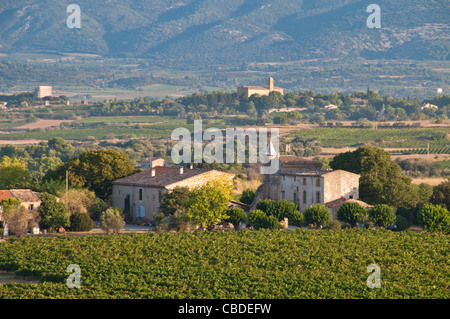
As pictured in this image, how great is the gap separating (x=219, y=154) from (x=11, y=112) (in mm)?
88483

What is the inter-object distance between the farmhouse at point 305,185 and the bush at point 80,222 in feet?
43.9

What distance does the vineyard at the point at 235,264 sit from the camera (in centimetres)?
3928

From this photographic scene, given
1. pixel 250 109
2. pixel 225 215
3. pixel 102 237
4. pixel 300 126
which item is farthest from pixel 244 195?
pixel 250 109

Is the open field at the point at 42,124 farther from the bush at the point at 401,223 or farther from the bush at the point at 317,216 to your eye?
the bush at the point at 401,223

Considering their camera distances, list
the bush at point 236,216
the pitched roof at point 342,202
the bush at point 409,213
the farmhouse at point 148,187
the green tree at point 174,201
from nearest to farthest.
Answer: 1. the bush at point 236,216
2. the green tree at point 174,201
3. the pitched roof at point 342,202
4. the bush at point 409,213
5. the farmhouse at point 148,187

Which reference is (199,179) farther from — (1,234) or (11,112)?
(11,112)

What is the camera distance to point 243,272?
44.1 meters

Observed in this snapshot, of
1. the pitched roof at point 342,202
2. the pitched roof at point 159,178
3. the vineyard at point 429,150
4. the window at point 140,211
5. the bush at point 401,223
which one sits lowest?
the bush at point 401,223

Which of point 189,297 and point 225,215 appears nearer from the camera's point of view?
point 189,297

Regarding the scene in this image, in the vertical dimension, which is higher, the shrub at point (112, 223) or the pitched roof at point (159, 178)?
the pitched roof at point (159, 178)

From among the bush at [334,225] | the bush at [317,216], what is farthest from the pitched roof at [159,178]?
the bush at [334,225]

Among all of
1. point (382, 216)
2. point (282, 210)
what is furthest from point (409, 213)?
point (282, 210)

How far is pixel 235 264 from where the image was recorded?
46.1 meters

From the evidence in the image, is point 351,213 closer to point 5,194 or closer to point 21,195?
point 21,195
